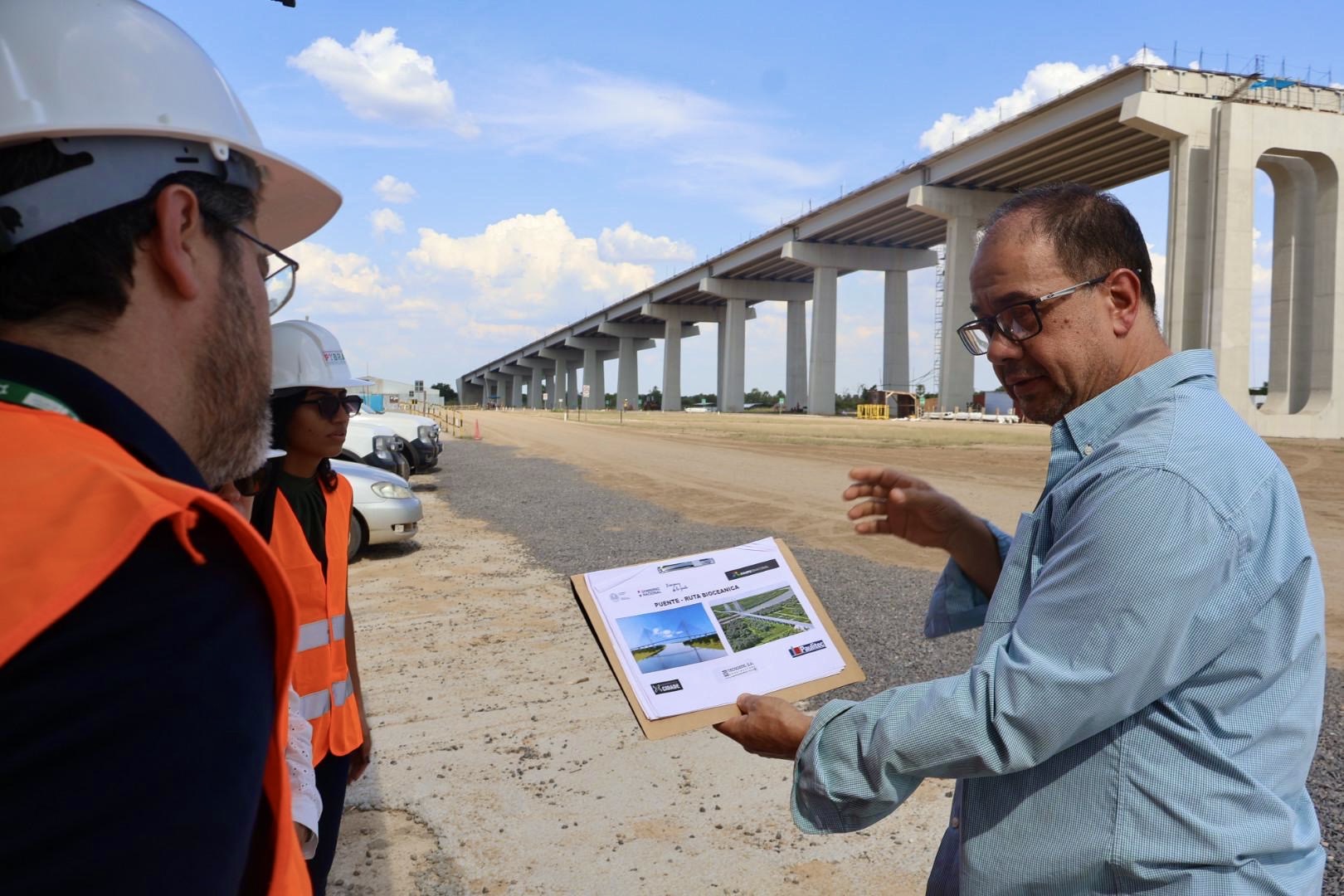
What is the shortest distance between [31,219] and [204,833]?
2.40ft

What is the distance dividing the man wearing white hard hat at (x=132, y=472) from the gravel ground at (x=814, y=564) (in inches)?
170

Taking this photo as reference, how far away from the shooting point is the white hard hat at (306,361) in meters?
4.68

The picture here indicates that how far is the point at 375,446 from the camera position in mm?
16062

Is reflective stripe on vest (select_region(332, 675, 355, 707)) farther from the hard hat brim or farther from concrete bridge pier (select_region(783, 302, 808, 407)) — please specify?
concrete bridge pier (select_region(783, 302, 808, 407))

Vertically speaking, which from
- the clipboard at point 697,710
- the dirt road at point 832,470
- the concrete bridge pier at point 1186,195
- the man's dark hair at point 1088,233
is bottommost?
the dirt road at point 832,470

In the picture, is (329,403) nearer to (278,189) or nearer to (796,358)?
(278,189)

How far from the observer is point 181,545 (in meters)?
0.84

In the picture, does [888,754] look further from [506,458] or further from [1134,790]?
[506,458]

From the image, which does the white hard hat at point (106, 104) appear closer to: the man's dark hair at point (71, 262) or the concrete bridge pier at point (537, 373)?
the man's dark hair at point (71, 262)

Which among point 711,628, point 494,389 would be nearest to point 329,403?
point 711,628

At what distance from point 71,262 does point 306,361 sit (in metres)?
3.94

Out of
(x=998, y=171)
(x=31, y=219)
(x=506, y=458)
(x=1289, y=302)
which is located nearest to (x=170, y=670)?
(x=31, y=219)

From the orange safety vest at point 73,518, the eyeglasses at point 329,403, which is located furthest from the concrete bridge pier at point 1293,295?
the orange safety vest at point 73,518

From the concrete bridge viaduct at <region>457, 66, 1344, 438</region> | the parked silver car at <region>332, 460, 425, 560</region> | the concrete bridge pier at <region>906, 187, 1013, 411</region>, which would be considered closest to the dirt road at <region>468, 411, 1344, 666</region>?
the parked silver car at <region>332, 460, 425, 560</region>
